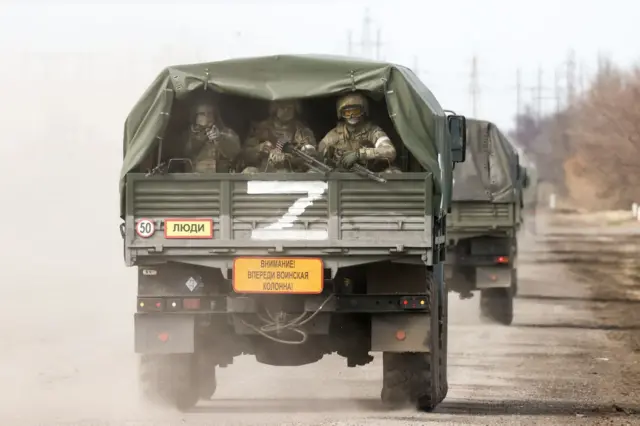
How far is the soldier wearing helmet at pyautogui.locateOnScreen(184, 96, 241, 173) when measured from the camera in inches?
494

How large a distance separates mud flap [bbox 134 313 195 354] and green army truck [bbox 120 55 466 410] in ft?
0.03

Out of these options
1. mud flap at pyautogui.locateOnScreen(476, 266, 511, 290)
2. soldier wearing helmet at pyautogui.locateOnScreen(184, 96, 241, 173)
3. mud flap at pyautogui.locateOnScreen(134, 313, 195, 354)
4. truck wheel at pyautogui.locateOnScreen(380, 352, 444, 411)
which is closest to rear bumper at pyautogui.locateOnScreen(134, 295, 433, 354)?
mud flap at pyautogui.locateOnScreen(134, 313, 195, 354)

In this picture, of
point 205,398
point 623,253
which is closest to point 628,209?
point 623,253

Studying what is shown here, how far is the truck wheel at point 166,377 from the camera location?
1219cm

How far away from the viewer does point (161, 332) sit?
468 inches

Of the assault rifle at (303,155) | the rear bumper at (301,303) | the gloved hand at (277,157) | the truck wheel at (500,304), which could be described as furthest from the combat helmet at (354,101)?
the truck wheel at (500,304)

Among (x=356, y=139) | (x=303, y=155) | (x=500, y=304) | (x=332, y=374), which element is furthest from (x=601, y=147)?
(x=303, y=155)

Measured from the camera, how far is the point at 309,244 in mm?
11531

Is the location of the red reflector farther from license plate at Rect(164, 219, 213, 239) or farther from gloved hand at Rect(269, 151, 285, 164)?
gloved hand at Rect(269, 151, 285, 164)

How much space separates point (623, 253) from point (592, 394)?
36787mm

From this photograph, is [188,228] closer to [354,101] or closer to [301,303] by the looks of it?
[301,303]

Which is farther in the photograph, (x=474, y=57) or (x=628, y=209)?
(x=474, y=57)

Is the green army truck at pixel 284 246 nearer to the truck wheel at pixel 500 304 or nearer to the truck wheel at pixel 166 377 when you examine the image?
the truck wheel at pixel 166 377

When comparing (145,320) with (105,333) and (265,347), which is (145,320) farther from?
(105,333)
